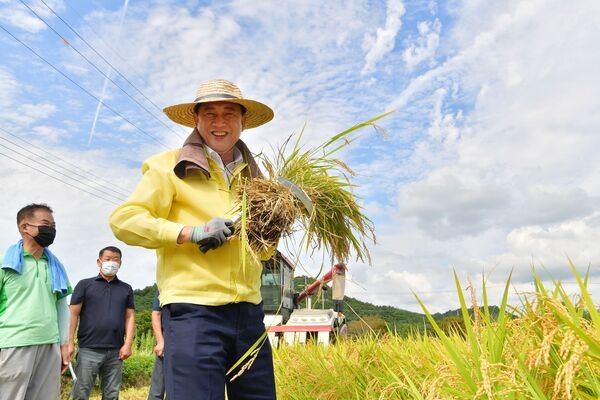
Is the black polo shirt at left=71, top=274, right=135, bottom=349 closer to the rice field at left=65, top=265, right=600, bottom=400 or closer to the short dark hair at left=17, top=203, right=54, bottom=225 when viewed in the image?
the short dark hair at left=17, top=203, right=54, bottom=225

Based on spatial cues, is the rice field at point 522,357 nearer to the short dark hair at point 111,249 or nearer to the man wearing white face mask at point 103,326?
the man wearing white face mask at point 103,326

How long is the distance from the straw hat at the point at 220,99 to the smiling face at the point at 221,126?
48 mm

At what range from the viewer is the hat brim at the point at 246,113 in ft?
10.1

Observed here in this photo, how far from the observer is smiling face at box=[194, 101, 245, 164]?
2.89 meters

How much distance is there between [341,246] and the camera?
3348 mm

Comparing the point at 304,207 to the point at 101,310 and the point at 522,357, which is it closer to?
the point at 522,357

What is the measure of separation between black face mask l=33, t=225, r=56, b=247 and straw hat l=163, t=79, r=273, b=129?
1.90 meters

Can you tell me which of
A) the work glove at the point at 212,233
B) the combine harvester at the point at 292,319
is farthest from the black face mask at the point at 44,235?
the combine harvester at the point at 292,319

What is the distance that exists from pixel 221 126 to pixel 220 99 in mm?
131

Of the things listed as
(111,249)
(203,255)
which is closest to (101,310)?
(111,249)

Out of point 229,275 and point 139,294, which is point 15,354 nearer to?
point 229,275

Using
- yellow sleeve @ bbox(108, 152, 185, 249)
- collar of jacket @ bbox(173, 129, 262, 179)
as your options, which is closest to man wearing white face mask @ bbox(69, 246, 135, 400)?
yellow sleeve @ bbox(108, 152, 185, 249)

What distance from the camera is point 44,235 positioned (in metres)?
4.66

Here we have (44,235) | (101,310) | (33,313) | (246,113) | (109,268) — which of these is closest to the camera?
(246,113)
